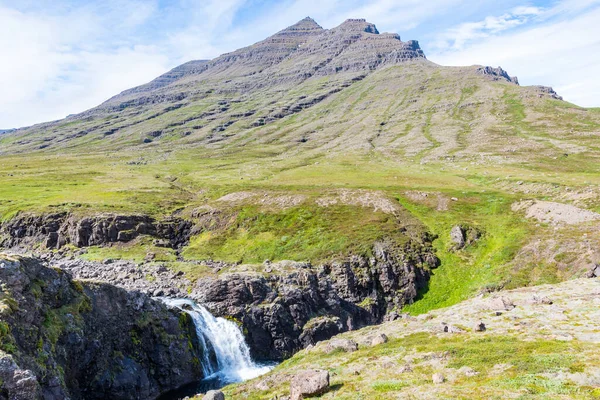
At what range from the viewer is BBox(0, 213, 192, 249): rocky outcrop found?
254 feet

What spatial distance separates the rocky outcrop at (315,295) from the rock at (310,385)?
2862cm

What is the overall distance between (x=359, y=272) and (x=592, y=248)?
33776 millimetres

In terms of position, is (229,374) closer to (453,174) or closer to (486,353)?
(486,353)

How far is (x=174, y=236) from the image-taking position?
82375mm

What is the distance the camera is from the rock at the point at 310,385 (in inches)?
909

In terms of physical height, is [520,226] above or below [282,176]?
below

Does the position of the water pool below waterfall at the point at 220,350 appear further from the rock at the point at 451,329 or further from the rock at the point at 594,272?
the rock at the point at 594,272

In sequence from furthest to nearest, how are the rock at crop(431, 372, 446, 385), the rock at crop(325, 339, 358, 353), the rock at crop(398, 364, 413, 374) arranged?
the rock at crop(325, 339, 358, 353), the rock at crop(398, 364, 413, 374), the rock at crop(431, 372, 446, 385)

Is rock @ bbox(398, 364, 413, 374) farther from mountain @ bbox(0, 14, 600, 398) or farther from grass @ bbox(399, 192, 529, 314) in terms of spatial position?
grass @ bbox(399, 192, 529, 314)

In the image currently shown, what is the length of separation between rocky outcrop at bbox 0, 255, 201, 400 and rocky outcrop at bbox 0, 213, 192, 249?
Answer: 120ft

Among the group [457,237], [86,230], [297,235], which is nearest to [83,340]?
[297,235]

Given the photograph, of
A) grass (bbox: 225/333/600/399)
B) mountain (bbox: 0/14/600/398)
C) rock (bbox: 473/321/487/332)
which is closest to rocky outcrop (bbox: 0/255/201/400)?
mountain (bbox: 0/14/600/398)

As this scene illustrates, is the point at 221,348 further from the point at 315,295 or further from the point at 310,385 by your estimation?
the point at 310,385

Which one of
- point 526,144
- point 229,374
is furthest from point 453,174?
point 229,374
